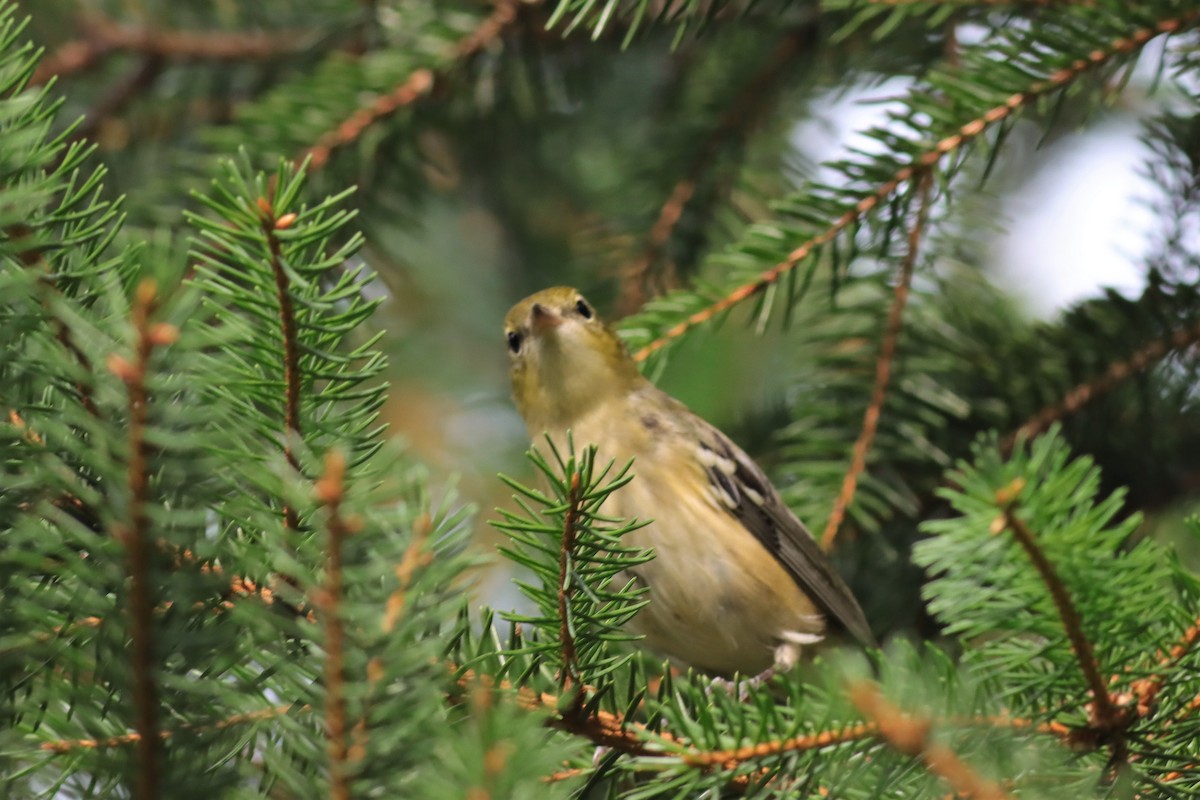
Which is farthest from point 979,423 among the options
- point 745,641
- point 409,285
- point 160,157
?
point 160,157

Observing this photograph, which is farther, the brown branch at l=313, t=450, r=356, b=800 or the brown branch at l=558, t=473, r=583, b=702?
the brown branch at l=558, t=473, r=583, b=702

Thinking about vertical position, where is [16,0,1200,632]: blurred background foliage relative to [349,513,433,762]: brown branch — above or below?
above

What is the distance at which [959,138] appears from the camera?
247 cm

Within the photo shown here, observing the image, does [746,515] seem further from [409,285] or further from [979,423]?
[409,285]

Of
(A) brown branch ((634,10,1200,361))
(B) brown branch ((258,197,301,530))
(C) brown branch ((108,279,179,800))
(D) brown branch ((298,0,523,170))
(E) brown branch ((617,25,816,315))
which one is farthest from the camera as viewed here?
(E) brown branch ((617,25,816,315))

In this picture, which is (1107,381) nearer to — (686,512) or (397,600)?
(686,512)

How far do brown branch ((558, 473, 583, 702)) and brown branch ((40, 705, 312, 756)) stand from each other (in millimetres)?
406

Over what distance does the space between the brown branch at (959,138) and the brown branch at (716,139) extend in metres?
0.88

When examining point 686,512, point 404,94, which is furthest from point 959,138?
point 404,94

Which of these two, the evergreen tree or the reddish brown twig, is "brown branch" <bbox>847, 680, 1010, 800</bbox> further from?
the reddish brown twig

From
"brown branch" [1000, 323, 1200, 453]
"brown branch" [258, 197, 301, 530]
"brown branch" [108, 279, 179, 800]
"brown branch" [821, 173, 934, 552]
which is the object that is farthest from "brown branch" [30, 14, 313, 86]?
"brown branch" [108, 279, 179, 800]

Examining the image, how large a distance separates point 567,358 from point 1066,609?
2165 millimetres

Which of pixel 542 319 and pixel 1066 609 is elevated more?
pixel 542 319

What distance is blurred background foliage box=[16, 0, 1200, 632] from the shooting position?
3.00 m
